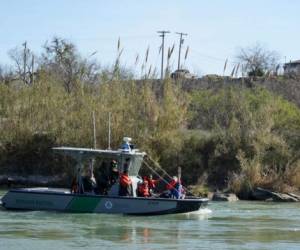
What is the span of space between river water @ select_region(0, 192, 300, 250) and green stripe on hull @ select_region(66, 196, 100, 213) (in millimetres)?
281

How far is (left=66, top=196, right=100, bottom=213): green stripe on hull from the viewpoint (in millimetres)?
26125

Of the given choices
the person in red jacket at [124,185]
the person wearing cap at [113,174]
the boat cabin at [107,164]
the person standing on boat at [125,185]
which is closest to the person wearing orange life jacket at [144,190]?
the boat cabin at [107,164]

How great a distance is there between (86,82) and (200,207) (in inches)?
745

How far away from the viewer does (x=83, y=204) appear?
2622 centimetres

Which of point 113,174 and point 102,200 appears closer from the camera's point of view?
point 102,200

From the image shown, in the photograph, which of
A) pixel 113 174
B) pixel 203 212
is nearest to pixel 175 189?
pixel 203 212

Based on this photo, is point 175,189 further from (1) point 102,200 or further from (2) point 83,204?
(2) point 83,204

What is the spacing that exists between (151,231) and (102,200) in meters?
3.62

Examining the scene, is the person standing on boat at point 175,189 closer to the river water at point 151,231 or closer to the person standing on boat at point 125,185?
the river water at point 151,231

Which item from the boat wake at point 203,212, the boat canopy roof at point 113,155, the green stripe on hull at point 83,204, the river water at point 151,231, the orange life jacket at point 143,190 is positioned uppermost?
the boat canopy roof at point 113,155

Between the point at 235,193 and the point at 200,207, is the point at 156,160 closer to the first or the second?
the point at 235,193

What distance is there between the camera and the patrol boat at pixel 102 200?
26.1 meters

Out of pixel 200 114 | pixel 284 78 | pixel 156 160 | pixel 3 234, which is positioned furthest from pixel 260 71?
pixel 3 234

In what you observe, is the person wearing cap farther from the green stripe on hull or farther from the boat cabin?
the green stripe on hull
